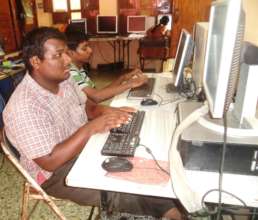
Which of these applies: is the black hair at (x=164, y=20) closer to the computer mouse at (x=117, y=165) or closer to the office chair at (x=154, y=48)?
the office chair at (x=154, y=48)

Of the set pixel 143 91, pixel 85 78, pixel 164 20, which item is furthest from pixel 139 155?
pixel 164 20

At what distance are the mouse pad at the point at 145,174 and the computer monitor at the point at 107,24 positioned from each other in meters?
4.72

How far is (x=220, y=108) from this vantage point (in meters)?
0.76

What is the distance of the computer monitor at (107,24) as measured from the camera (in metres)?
5.34

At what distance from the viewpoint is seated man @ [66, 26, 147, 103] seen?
6.36 ft

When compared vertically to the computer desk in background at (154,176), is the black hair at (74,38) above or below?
above

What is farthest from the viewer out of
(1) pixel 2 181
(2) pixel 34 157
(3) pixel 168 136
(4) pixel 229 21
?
(1) pixel 2 181

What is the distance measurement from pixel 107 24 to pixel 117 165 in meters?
4.81

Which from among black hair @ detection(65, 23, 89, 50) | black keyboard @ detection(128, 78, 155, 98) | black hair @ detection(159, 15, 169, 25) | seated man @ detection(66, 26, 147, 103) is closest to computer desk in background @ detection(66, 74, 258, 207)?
black keyboard @ detection(128, 78, 155, 98)

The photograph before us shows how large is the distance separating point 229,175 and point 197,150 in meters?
0.14

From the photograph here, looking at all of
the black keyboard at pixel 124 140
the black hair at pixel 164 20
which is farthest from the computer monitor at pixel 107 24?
the black keyboard at pixel 124 140

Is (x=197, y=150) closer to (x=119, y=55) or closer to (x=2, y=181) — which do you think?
(x=2, y=181)

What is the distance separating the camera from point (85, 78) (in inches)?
80.8

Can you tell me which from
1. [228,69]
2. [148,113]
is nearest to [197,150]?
[228,69]
